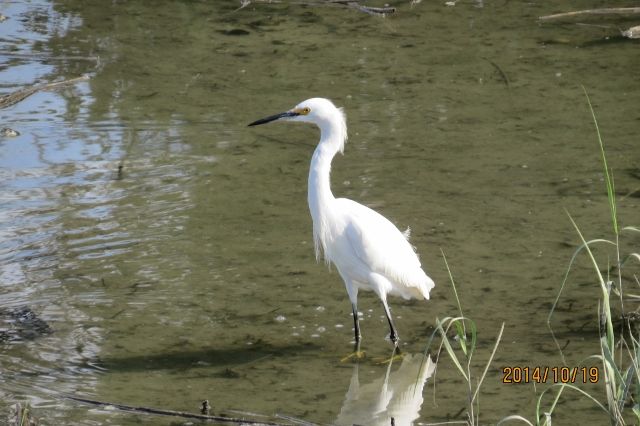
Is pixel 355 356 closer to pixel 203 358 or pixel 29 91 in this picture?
pixel 203 358

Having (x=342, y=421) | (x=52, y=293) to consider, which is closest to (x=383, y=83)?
(x=52, y=293)

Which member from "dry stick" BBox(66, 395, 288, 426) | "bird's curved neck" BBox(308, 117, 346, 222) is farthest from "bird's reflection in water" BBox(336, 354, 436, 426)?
"bird's curved neck" BBox(308, 117, 346, 222)

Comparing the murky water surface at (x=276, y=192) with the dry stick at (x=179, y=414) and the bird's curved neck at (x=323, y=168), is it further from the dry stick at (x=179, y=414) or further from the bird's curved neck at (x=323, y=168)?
the bird's curved neck at (x=323, y=168)

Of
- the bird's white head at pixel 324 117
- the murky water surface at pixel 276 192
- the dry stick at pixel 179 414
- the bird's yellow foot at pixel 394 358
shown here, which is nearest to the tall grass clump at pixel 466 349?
the murky water surface at pixel 276 192

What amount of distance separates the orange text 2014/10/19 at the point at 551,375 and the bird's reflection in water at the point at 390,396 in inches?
12.6

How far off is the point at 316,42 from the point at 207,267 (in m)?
3.76

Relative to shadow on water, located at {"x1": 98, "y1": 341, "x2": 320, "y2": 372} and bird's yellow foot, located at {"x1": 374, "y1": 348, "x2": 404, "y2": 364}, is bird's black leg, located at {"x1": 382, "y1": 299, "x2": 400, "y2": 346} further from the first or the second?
shadow on water, located at {"x1": 98, "y1": 341, "x2": 320, "y2": 372}

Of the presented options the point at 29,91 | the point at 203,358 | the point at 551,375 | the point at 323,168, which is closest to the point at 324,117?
the point at 323,168

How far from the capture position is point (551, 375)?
399cm

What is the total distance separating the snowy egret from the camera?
14.2ft

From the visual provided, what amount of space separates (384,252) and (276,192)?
161cm

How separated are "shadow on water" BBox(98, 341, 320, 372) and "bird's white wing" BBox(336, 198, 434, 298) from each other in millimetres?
434

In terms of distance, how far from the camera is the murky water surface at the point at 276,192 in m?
4.12

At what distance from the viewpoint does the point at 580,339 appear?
14.0ft
